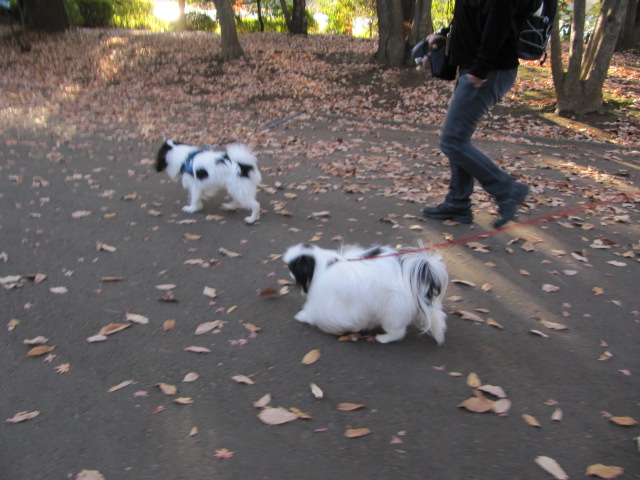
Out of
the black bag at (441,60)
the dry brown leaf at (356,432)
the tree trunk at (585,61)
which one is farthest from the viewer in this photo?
the tree trunk at (585,61)

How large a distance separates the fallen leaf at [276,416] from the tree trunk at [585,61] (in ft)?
29.0

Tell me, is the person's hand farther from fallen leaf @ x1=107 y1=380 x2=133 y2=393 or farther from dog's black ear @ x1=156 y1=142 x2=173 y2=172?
fallen leaf @ x1=107 y1=380 x2=133 y2=393

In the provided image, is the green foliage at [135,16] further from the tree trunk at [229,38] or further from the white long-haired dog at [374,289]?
the white long-haired dog at [374,289]

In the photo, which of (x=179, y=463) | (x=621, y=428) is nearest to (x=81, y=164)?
(x=179, y=463)

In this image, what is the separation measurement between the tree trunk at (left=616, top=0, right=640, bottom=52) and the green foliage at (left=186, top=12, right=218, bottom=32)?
62.5 feet

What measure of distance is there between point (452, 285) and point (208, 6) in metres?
31.4

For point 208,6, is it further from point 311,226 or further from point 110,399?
point 110,399

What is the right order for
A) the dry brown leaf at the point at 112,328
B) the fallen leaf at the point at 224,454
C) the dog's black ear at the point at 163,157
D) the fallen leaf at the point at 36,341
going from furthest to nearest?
the dog's black ear at the point at 163,157 < the dry brown leaf at the point at 112,328 < the fallen leaf at the point at 36,341 < the fallen leaf at the point at 224,454

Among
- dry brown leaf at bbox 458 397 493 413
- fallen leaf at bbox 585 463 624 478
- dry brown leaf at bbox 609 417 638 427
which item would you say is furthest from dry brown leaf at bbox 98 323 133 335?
dry brown leaf at bbox 609 417 638 427

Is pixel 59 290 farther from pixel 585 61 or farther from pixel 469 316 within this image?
pixel 585 61

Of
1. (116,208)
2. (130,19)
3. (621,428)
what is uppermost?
(130,19)

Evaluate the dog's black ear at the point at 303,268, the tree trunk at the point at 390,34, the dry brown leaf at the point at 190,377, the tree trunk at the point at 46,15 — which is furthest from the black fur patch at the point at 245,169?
the tree trunk at the point at 46,15

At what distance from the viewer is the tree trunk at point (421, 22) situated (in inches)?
509

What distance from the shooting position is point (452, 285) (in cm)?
391
